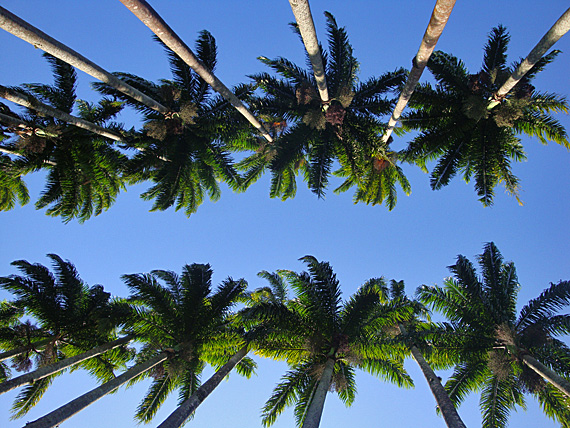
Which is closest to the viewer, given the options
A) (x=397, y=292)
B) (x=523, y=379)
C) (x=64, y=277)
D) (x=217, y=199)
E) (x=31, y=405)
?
(x=523, y=379)

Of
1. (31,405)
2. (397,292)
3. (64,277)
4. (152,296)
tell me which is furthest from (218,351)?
(397,292)

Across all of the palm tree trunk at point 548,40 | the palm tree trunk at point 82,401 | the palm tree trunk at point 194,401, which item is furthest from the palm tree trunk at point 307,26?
the palm tree trunk at point 82,401

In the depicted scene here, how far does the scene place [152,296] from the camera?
12984mm

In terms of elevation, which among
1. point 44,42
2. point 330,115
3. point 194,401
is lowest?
point 194,401

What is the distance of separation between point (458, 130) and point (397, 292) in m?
9.31

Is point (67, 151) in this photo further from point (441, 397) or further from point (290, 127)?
point (441, 397)

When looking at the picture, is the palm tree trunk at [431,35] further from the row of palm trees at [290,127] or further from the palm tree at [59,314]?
the palm tree at [59,314]

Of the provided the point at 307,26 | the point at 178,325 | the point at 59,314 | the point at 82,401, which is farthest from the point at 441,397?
the point at 59,314

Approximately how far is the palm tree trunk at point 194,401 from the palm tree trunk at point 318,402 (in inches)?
130

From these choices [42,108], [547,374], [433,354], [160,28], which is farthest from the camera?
[433,354]

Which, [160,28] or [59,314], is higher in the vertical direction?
[160,28]

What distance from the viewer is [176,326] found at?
13234mm

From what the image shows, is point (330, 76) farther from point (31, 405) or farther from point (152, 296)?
point (31, 405)

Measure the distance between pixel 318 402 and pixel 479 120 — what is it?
37.8 feet
